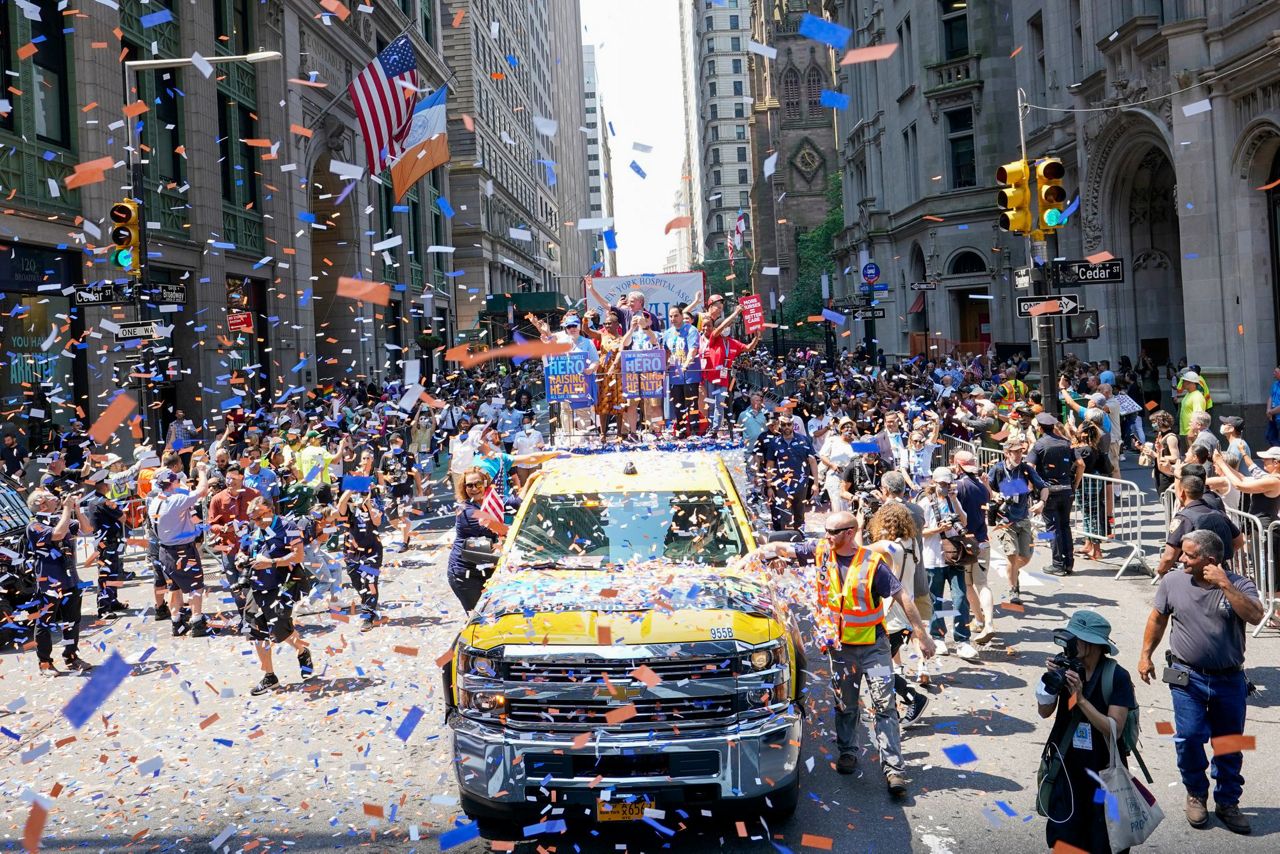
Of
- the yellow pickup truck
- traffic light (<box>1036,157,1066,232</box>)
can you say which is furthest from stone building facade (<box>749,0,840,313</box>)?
the yellow pickup truck

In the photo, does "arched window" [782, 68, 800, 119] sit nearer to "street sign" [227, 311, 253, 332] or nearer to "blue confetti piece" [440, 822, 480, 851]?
"street sign" [227, 311, 253, 332]

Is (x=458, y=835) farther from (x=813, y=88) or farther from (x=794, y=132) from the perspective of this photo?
(x=813, y=88)

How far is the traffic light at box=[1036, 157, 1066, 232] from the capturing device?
A: 14.2 m

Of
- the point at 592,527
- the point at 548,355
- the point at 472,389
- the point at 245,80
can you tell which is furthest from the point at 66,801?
the point at 472,389

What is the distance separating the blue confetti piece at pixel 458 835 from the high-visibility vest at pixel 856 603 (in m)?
2.59

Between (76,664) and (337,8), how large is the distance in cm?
3027

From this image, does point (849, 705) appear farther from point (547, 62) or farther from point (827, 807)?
point (547, 62)

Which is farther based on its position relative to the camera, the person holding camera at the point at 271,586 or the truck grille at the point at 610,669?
the person holding camera at the point at 271,586

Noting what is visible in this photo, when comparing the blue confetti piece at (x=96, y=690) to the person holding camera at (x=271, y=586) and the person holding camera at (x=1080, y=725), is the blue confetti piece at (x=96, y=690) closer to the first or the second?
the person holding camera at (x=271, y=586)

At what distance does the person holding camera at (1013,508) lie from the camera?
10656 millimetres

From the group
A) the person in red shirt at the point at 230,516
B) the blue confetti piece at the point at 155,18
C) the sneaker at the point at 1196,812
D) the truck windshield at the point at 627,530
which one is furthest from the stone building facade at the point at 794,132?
the sneaker at the point at 1196,812

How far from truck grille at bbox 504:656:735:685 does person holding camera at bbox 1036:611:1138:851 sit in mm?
1636

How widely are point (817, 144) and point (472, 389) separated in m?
63.9

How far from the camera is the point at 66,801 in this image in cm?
707
